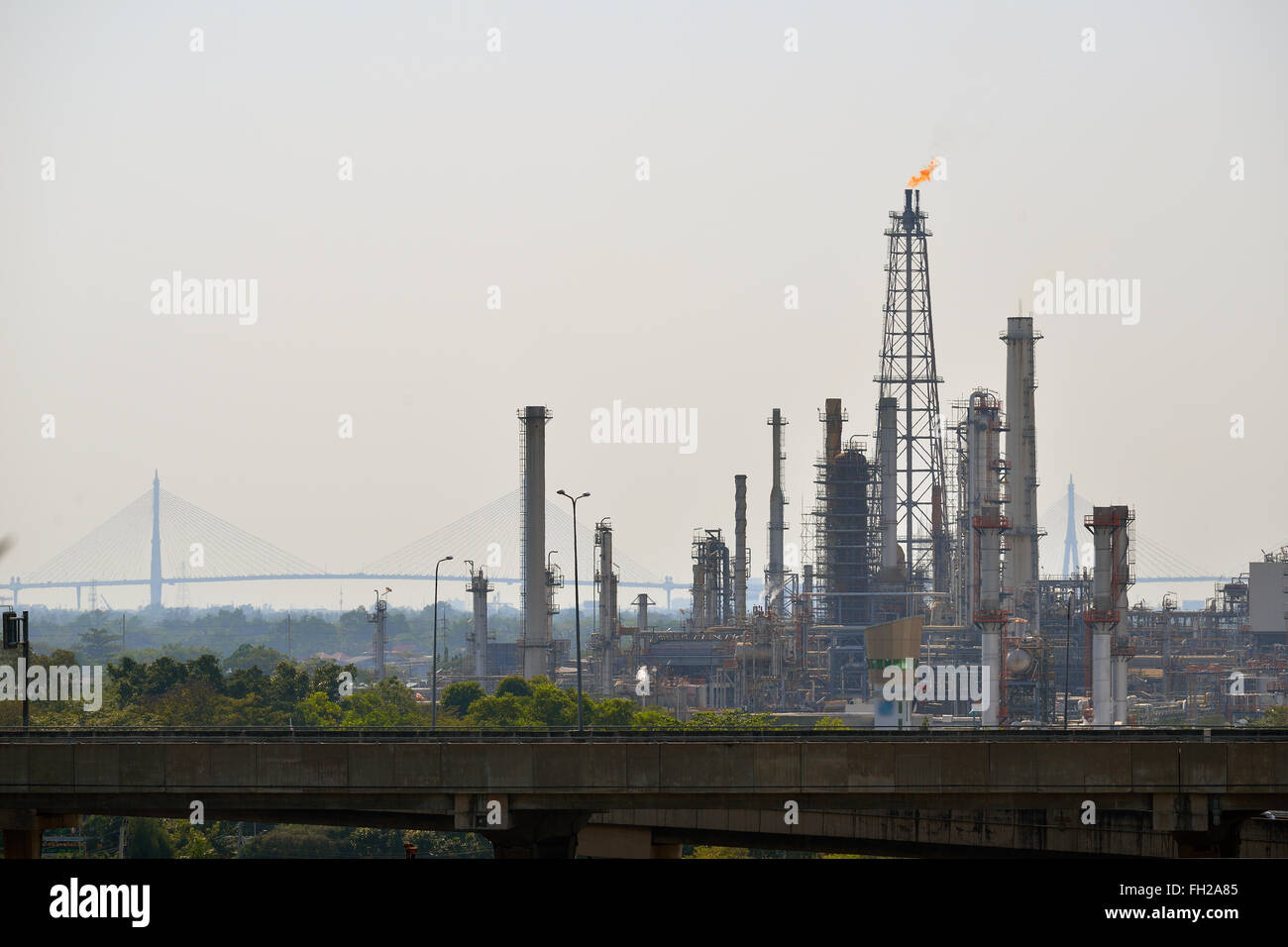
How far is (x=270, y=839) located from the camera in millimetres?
92188

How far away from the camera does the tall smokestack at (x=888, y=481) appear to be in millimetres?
129500

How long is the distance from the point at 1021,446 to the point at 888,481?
13347 mm

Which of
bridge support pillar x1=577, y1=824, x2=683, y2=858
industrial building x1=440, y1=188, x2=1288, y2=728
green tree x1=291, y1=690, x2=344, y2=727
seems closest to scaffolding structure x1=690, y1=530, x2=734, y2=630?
industrial building x1=440, y1=188, x2=1288, y2=728

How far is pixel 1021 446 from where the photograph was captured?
119500 mm

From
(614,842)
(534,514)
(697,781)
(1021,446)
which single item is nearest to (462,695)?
(534,514)

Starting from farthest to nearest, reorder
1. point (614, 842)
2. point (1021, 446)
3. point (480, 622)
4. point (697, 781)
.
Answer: point (480, 622) < point (1021, 446) < point (614, 842) < point (697, 781)

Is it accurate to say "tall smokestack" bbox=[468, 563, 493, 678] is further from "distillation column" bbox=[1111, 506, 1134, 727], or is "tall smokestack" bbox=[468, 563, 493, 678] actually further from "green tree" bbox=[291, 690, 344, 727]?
"distillation column" bbox=[1111, 506, 1134, 727]

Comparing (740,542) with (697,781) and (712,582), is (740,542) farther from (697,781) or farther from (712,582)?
(697,781)

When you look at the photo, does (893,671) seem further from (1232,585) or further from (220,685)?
(1232,585)

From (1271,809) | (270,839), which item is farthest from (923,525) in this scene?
(1271,809)

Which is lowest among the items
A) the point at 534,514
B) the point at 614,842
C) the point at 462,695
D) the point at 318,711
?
the point at 462,695

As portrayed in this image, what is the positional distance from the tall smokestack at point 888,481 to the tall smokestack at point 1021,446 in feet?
37.8

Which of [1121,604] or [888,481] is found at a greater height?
[888,481]
